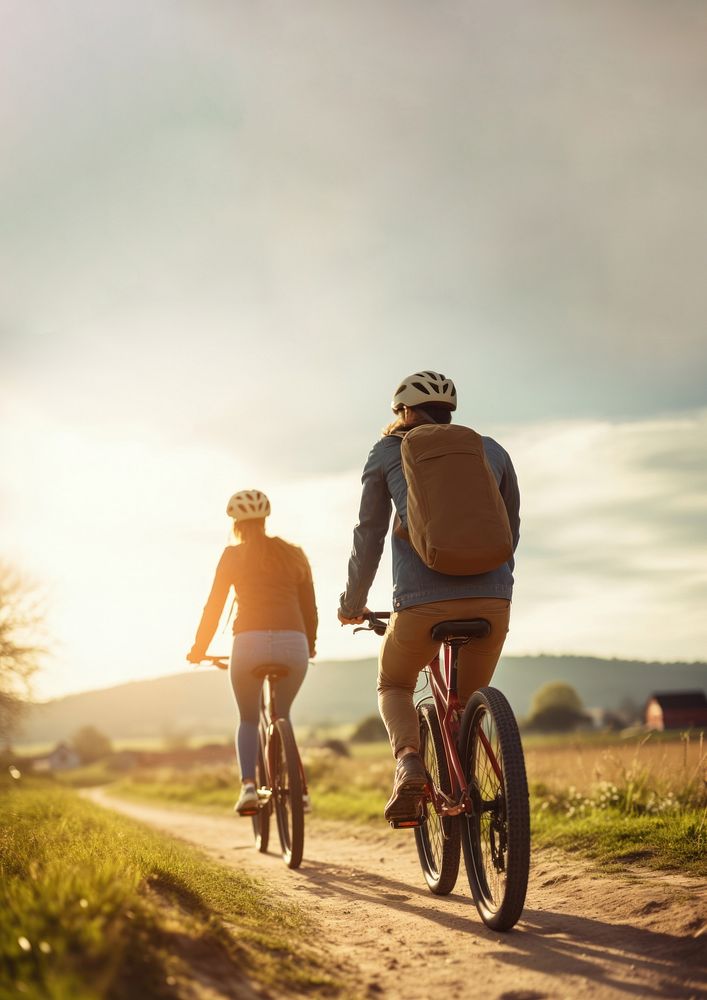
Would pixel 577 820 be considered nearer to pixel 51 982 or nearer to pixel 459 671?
pixel 459 671

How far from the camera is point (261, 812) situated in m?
7.34

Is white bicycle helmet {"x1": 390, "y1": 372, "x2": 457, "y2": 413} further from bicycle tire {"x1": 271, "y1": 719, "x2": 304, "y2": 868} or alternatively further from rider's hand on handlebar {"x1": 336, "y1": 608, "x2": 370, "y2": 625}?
bicycle tire {"x1": 271, "y1": 719, "x2": 304, "y2": 868}

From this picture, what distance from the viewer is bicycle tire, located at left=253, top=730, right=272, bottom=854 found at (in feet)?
23.0

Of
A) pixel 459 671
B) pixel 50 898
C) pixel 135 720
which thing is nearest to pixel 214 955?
pixel 50 898

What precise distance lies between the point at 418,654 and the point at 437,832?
4.37ft

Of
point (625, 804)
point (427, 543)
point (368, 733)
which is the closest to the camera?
point (427, 543)

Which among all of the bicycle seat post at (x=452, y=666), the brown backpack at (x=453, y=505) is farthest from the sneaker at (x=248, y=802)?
the brown backpack at (x=453, y=505)

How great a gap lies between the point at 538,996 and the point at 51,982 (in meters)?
1.71

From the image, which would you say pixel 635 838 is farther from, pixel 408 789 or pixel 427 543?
pixel 427 543

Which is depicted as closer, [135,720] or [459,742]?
[459,742]

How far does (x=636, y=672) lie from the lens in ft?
655

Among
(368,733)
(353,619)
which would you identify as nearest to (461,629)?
(353,619)

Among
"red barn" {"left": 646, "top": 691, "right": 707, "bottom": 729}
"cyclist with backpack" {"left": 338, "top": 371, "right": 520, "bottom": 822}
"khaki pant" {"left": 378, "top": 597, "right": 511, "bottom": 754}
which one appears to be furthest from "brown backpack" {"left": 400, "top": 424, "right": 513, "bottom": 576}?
"red barn" {"left": 646, "top": 691, "right": 707, "bottom": 729}

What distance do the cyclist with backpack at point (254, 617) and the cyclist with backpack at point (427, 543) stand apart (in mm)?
1929
